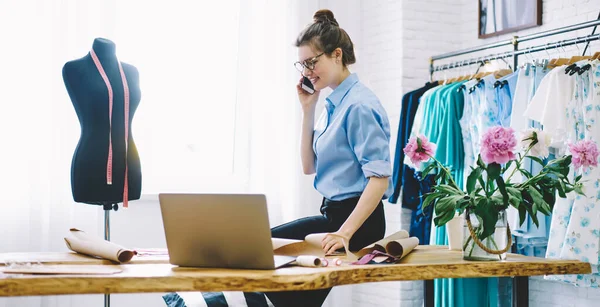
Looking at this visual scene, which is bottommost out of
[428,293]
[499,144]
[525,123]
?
[428,293]

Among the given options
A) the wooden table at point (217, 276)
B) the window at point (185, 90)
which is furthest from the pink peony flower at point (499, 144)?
the window at point (185, 90)

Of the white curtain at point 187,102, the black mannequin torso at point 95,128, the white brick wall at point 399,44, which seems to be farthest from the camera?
the white brick wall at point 399,44

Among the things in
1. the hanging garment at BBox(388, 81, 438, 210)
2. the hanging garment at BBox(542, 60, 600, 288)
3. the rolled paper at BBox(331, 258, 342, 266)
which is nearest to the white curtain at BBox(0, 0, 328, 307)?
the hanging garment at BBox(388, 81, 438, 210)

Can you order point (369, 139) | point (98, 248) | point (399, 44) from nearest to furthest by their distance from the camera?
1. point (98, 248)
2. point (369, 139)
3. point (399, 44)

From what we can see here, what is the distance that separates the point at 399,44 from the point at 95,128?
7.75 feet

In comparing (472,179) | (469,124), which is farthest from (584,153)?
(469,124)

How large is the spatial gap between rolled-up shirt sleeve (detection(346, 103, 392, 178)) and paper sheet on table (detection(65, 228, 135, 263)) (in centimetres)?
78

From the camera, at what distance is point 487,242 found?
222 cm

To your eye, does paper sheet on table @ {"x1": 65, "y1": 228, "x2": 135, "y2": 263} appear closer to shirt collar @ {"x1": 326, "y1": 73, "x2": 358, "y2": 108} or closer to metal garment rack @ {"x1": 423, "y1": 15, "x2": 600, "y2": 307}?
shirt collar @ {"x1": 326, "y1": 73, "x2": 358, "y2": 108}

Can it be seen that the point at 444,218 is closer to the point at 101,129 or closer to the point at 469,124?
the point at 101,129

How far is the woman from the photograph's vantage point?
2.32 meters

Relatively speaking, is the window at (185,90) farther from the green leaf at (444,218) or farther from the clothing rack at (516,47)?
the green leaf at (444,218)

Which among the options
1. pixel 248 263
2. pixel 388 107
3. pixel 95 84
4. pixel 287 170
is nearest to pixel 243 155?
pixel 287 170

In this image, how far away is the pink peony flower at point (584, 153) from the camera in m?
2.28
